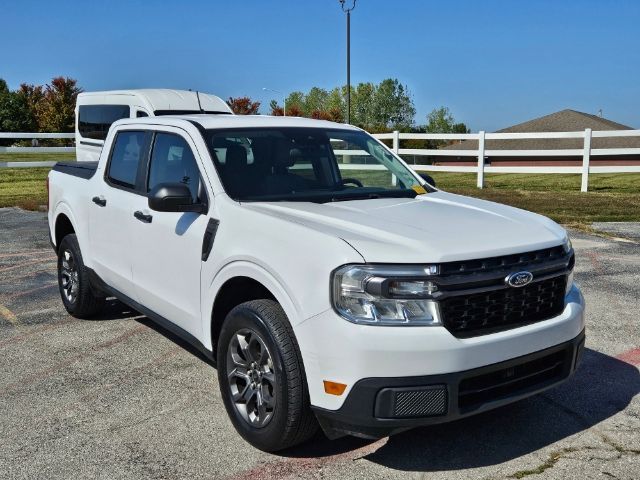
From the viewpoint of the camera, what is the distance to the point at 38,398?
4.62m

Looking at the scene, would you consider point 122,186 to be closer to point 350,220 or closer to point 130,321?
point 130,321

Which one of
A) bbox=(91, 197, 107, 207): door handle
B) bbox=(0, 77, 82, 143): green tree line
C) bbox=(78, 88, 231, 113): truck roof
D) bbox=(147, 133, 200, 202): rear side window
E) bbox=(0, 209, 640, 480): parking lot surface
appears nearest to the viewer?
bbox=(0, 209, 640, 480): parking lot surface

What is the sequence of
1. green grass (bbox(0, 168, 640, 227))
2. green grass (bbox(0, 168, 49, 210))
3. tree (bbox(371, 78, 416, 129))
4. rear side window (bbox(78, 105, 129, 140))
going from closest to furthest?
green grass (bbox(0, 168, 640, 227))
rear side window (bbox(78, 105, 129, 140))
green grass (bbox(0, 168, 49, 210))
tree (bbox(371, 78, 416, 129))

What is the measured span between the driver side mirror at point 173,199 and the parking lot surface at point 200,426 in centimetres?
124

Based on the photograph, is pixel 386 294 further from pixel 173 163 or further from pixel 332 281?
pixel 173 163

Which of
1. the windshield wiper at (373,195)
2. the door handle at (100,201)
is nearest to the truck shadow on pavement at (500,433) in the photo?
the windshield wiper at (373,195)

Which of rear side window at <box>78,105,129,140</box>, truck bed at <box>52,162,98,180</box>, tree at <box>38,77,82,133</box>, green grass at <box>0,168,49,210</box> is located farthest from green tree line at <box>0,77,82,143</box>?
truck bed at <box>52,162,98,180</box>

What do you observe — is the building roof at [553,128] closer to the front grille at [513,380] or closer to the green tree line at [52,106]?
the green tree line at [52,106]

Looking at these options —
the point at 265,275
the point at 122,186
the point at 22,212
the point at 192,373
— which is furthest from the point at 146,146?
the point at 22,212

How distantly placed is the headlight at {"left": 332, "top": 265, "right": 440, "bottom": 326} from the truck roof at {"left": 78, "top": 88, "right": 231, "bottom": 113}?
11.4 m

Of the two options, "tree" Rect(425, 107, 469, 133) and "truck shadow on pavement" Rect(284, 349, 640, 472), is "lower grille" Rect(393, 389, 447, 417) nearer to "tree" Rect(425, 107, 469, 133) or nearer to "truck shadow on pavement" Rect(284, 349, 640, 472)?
"truck shadow on pavement" Rect(284, 349, 640, 472)

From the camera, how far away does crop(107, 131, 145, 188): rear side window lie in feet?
17.4

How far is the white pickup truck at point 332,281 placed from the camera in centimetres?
325

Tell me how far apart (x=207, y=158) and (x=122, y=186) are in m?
1.21
